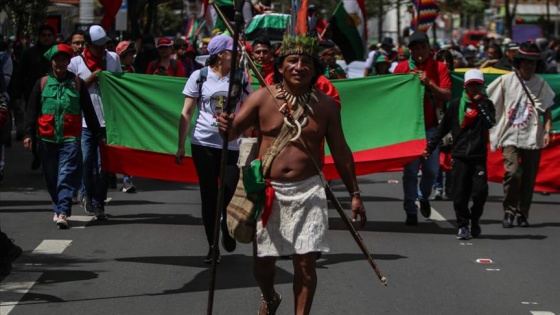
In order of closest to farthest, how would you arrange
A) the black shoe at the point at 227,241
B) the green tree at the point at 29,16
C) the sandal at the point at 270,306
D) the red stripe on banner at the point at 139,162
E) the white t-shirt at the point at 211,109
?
1. the sandal at the point at 270,306
2. the black shoe at the point at 227,241
3. the white t-shirt at the point at 211,109
4. the red stripe on banner at the point at 139,162
5. the green tree at the point at 29,16

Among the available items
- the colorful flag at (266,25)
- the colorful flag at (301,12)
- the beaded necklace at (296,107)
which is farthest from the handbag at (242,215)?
the colorful flag at (266,25)

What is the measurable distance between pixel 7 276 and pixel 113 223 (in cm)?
313

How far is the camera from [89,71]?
1309 centimetres

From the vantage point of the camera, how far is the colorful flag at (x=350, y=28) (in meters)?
16.4

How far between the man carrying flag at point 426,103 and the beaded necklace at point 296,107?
530 centimetres

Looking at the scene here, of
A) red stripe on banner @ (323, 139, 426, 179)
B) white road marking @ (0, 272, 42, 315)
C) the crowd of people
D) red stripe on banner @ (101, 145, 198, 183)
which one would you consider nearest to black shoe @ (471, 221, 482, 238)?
the crowd of people

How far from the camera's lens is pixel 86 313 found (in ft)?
26.9

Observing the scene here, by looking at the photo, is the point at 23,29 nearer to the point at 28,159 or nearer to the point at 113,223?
the point at 28,159

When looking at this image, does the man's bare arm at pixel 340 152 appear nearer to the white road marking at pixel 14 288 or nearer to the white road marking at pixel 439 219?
the white road marking at pixel 14 288

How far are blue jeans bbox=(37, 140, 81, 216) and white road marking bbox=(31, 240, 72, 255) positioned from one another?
2.19 ft

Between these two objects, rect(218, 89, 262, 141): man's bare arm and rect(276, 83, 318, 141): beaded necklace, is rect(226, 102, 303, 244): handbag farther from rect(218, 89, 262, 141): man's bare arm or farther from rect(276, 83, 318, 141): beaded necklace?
rect(218, 89, 262, 141): man's bare arm

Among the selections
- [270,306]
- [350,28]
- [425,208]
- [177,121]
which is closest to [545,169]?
[425,208]

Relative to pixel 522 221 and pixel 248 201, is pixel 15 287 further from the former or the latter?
pixel 522 221

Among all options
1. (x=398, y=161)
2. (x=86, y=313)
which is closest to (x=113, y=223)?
(x=398, y=161)
